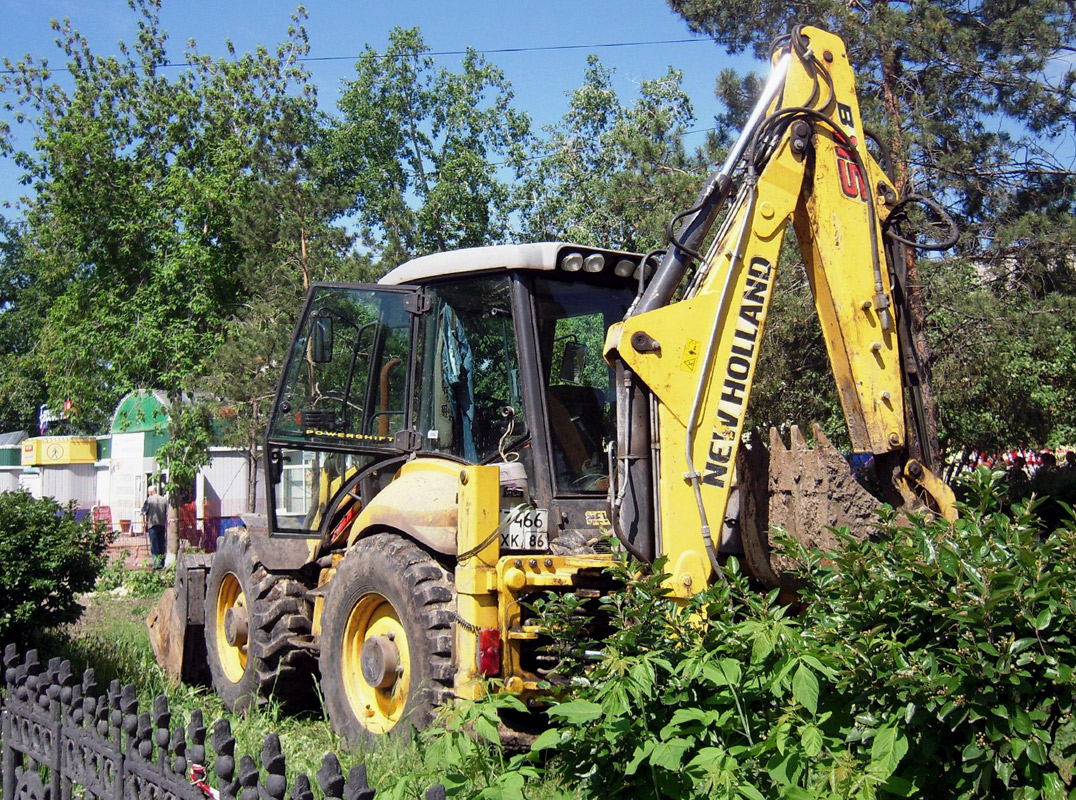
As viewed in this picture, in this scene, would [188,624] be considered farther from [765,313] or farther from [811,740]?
[811,740]

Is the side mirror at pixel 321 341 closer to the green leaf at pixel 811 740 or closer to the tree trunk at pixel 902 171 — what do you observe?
the green leaf at pixel 811 740

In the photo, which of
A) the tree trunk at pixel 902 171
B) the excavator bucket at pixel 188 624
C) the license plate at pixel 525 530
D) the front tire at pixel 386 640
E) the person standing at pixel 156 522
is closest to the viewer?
the front tire at pixel 386 640

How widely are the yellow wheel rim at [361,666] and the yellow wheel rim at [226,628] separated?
165cm

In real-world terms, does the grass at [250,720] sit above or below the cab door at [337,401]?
below

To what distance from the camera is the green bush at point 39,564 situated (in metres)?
7.29

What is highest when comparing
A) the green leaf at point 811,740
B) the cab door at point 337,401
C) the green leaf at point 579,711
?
the cab door at point 337,401

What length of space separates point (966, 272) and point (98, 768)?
1186cm

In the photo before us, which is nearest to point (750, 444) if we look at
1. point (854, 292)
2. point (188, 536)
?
point (854, 292)

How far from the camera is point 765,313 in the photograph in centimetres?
514

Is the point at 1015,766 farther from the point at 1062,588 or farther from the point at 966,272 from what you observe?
the point at 966,272

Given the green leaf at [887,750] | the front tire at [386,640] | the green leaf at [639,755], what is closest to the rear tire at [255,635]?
the front tire at [386,640]

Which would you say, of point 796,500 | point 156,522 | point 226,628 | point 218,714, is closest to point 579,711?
point 796,500

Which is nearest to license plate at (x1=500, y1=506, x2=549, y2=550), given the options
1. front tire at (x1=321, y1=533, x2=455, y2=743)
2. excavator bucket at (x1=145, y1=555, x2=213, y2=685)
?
front tire at (x1=321, y1=533, x2=455, y2=743)

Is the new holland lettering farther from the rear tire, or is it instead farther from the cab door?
the rear tire
